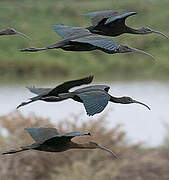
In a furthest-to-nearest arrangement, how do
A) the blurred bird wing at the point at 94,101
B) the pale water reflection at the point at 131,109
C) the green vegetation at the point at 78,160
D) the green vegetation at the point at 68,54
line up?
1. the green vegetation at the point at 68,54
2. the pale water reflection at the point at 131,109
3. the green vegetation at the point at 78,160
4. the blurred bird wing at the point at 94,101

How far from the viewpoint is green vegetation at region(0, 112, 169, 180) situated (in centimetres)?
271

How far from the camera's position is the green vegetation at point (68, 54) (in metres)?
4.99

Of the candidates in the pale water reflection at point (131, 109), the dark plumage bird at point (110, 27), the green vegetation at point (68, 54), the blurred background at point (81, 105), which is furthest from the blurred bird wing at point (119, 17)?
the green vegetation at point (68, 54)

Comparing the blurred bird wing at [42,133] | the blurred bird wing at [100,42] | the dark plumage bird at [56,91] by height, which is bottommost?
the blurred bird wing at [42,133]

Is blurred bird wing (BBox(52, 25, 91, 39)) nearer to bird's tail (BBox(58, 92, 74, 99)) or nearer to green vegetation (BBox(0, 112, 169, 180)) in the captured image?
bird's tail (BBox(58, 92, 74, 99))

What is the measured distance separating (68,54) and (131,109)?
1.80 metres

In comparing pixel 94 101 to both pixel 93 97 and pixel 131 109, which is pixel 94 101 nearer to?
pixel 93 97

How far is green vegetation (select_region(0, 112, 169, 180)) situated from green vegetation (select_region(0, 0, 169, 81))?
1804 mm

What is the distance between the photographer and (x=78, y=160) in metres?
2.87

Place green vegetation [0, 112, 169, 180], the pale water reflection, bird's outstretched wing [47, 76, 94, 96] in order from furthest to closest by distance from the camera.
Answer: the pale water reflection, green vegetation [0, 112, 169, 180], bird's outstretched wing [47, 76, 94, 96]

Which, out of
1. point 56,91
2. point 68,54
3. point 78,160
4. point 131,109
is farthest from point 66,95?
point 68,54

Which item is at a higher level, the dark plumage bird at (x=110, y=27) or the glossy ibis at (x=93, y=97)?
the dark plumage bird at (x=110, y=27)

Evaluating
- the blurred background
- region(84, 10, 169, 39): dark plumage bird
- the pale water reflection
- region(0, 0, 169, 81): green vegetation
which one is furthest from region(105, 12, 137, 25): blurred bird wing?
region(0, 0, 169, 81): green vegetation

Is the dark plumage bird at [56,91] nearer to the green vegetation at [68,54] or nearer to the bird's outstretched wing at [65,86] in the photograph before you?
the bird's outstretched wing at [65,86]
